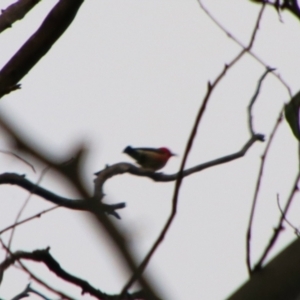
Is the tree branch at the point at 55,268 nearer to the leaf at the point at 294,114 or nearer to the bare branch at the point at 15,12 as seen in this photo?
the leaf at the point at 294,114

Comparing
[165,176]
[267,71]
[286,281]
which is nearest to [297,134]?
[267,71]

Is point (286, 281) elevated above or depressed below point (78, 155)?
below

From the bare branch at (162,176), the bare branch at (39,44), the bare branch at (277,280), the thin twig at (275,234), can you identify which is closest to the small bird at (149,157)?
the bare branch at (162,176)

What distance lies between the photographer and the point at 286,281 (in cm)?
71

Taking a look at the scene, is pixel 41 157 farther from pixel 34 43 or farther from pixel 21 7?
pixel 21 7

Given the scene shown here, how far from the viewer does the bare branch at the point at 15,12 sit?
170 cm

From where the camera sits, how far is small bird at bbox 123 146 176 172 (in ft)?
19.2

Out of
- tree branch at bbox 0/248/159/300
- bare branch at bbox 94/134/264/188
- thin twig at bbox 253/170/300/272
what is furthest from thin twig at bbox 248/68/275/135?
tree branch at bbox 0/248/159/300

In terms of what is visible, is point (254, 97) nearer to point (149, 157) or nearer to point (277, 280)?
point (277, 280)

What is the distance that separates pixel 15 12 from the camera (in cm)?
173

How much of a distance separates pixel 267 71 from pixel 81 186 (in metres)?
0.64

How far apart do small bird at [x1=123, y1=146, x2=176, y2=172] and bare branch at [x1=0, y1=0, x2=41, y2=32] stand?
3.97m

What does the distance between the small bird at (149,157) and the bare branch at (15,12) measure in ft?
13.0

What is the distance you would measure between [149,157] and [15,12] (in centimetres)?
432
